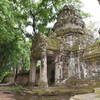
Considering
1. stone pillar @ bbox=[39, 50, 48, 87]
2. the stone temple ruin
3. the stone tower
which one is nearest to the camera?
stone pillar @ bbox=[39, 50, 48, 87]

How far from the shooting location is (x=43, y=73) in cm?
1221

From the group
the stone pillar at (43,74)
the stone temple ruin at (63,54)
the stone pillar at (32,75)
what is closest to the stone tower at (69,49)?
the stone temple ruin at (63,54)

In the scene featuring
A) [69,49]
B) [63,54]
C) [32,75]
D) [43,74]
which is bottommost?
[32,75]

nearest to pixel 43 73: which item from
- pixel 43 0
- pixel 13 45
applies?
pixel 13 45

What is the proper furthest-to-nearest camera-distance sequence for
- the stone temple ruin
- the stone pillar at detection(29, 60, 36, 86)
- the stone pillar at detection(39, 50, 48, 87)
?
the stone pillar at detection(29, 60, 36, 86)
the stone temple ruin
the stone pillar at detection(39, 50, 48, 87)

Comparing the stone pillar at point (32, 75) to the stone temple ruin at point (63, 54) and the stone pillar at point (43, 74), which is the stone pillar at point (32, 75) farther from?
the stone pillar at point (43, 74)

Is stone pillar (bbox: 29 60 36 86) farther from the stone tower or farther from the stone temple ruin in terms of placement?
the stone tower

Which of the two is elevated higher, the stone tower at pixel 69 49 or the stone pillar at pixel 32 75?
the stone tower at pixel 69 49

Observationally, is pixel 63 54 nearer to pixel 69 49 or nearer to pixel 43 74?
pixel 69 49

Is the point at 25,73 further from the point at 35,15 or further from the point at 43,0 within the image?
the point at 43,0

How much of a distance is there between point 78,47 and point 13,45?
10704 mm

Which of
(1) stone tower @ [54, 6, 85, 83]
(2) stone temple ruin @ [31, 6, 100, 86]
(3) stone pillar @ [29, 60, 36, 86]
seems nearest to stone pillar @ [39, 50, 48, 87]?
(2) stone temple ruin @ [31, 6, 100, 86]

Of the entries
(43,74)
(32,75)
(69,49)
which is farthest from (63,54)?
(32,75)

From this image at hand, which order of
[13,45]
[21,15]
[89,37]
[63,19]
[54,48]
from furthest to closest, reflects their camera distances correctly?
1. [21,15]
2. [13,45]
3. [63,19]
4. [89,37]
5. [54,48]
